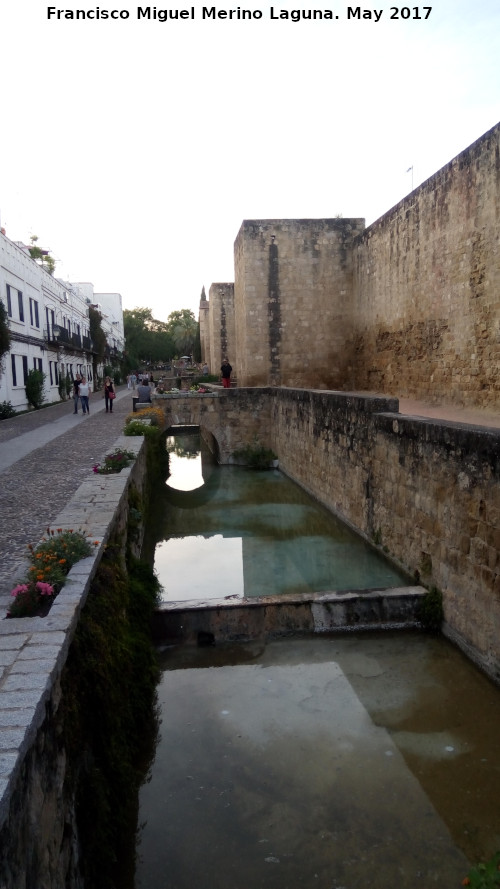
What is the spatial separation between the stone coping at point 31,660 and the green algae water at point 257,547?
11.6 ft

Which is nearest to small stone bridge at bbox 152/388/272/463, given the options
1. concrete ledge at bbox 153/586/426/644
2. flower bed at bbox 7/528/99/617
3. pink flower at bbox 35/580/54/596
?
concrete ledge at bbox 153/586/426/644

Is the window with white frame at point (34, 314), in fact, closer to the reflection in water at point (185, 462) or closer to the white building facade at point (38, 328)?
the white building facade at point (38, 328)

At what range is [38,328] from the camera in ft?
83.1

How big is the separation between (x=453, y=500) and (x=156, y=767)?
3570 millimetres

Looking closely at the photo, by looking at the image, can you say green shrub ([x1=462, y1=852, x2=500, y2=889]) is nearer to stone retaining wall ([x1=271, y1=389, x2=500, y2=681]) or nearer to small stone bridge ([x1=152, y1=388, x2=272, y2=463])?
stone retaining wall ([x1=271, y1=389, x2=500, y2=681])

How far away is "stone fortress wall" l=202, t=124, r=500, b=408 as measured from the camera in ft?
32.8

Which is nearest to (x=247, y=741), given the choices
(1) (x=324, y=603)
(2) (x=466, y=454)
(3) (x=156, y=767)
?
(3) (x=156, y=767)

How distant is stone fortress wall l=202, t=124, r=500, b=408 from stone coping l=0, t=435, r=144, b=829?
7.75 meters

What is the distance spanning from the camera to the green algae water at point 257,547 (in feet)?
26.3

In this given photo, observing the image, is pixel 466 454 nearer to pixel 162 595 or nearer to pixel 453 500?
pixel 453 500

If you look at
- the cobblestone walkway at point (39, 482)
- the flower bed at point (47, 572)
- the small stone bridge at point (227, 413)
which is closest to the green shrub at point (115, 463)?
the cobblestone walkway at point (39, 482)

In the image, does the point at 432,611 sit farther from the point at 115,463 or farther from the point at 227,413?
the point at 227,413

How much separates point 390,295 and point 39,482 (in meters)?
9.70

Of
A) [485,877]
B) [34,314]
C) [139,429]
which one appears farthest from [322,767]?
[34,314]
